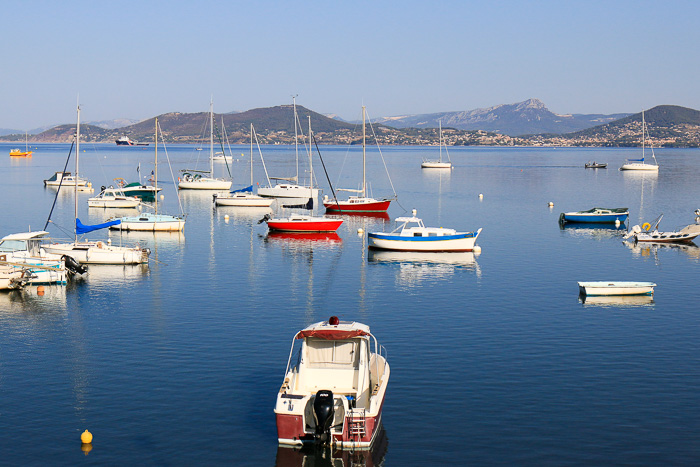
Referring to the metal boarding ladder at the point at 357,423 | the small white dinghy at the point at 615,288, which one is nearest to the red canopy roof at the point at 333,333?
the metal boarding ladder at the point at 357,423

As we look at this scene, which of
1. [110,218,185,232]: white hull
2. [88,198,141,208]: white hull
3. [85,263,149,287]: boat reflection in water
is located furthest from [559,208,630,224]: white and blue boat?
[88,198,141,208]: white hull

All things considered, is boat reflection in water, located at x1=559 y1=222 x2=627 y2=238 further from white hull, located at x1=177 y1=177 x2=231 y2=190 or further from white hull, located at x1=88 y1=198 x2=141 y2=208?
white hull, located at x1=177 y1=177 x2=231 y2=190

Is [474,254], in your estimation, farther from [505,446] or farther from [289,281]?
[505,446]

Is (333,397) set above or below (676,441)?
above

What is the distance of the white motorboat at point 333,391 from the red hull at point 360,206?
70437 millimetres

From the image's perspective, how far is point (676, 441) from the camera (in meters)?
27.1

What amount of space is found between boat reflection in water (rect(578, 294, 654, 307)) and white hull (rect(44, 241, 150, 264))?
115 ft

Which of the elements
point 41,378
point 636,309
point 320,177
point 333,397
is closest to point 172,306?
point 41,378

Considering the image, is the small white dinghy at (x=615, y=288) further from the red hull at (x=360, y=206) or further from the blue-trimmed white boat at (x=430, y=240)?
the red hull at (x=360, y=206)

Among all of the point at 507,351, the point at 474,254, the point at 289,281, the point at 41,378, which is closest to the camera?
the point at 41,378

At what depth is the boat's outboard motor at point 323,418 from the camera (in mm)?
25062

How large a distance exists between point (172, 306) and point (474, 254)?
30515 millimetres

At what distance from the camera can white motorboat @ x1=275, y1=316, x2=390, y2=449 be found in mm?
25391

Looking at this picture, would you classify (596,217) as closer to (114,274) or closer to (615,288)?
(615,288)
